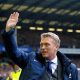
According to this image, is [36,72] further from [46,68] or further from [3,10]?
[3,10]

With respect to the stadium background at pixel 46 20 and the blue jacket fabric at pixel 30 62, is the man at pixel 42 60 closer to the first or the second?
the blue jacket fabric at pixel 30 62

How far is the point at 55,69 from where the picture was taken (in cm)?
376

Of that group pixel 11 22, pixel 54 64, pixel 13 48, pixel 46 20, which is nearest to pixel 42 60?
pixel 54 64

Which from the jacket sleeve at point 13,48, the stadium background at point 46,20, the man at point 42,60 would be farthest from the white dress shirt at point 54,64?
the stadium background at point 46,20

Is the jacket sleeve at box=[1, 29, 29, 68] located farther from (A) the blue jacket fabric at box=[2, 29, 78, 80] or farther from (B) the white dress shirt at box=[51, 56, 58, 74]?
(B) the white dress shirt at box=[51, 56, 58, 74]

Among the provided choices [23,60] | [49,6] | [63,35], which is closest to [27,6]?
[49,6]

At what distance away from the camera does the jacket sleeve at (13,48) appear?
140 inches

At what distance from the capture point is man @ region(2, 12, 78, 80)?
11.8 ft

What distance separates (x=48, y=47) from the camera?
3689 mm

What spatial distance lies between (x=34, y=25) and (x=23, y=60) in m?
25.6

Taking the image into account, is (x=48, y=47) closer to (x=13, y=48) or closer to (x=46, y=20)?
(x=13, y=48)

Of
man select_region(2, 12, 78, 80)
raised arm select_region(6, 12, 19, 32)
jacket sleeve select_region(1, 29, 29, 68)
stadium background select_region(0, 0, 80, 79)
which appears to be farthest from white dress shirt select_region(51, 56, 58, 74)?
stadium background select_region(0, 0, 80, 79)

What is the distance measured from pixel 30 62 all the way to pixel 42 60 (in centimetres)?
13

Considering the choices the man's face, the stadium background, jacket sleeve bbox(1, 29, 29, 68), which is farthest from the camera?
the stadium background
